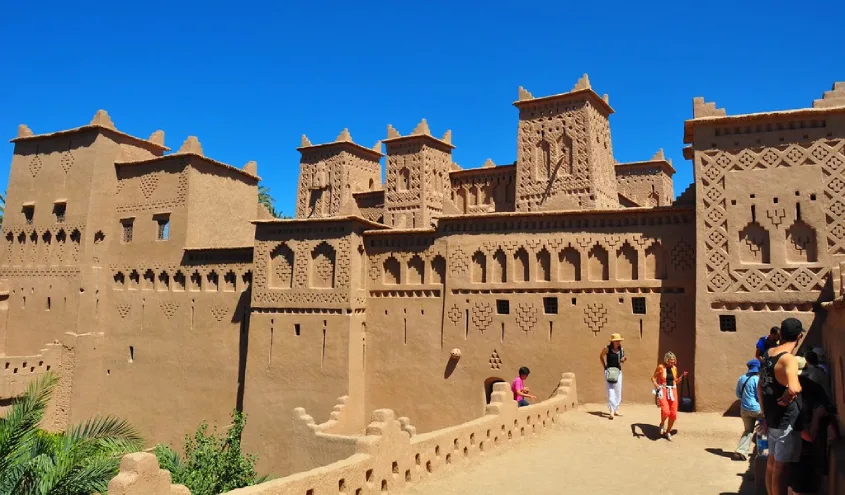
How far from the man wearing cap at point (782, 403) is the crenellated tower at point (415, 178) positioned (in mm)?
16635

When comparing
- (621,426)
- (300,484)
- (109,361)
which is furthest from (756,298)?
(109,361)

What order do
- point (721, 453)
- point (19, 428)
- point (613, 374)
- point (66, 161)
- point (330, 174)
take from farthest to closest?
1. point (330, 174)
2. point (66, 161)
3. point (613, 374)
4. point (721, 453)
5. point (19, 428)

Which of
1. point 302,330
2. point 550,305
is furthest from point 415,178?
point 550,305

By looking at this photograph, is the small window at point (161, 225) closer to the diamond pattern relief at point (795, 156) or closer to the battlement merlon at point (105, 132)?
the battlement merlon at point (105, 132)

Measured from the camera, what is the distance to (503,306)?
53.4 ft

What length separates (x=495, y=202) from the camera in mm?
22391

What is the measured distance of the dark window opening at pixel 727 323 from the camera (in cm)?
1318

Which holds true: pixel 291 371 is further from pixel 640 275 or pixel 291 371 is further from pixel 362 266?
pixel 640 275

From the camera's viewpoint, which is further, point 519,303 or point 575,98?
point 575,98

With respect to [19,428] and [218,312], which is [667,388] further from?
[218,312]

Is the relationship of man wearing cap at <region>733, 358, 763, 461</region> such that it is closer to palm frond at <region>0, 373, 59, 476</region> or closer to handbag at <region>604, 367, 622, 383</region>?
handbag at <region>604, 367, 622, 383</region>

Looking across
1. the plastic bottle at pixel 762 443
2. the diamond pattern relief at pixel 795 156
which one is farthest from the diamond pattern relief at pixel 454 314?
the plastic bottle at pixel 762 443

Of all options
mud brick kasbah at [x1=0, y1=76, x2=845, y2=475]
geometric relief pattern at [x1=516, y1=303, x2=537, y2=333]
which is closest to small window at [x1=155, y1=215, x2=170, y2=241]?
mud brick kasbah at [x1=0, y1=76, x2=845, y2=475]

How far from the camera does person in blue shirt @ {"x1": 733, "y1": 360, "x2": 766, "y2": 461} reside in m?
9.23
